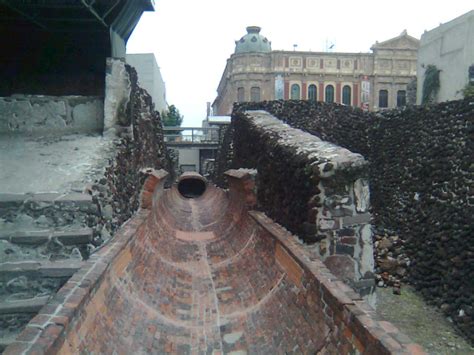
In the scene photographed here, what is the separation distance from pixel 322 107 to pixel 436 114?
9.48ft

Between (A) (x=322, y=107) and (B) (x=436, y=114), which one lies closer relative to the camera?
(B) (x=436, y=114)

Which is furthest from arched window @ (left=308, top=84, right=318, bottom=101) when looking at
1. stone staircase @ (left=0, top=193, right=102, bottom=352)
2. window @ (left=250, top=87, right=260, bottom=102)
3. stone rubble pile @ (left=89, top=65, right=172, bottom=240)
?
stone staircase @ (left=0, top=193, right=102, bottom=352)

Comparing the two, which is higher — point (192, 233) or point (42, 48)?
point (42, 48)

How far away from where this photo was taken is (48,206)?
13.4 feet

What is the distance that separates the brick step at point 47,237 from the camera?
380cm

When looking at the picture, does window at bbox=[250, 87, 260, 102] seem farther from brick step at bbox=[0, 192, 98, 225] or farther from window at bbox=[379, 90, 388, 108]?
brick step at bbox=[0, 192, 98, 225]

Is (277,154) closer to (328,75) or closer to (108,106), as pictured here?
(108,106)

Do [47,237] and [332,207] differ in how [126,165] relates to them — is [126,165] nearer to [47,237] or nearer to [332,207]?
[47,237]

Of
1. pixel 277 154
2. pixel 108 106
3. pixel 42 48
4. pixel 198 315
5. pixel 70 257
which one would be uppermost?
pixel 42 48

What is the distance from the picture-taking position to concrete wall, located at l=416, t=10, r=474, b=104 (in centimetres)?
2083

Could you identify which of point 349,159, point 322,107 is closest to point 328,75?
point 322,107

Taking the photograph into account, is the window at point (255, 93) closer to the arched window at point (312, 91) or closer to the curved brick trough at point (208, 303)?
the arched window at point (312, 91)

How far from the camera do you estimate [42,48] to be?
8.17 metres

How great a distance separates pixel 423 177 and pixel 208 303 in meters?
6.78
